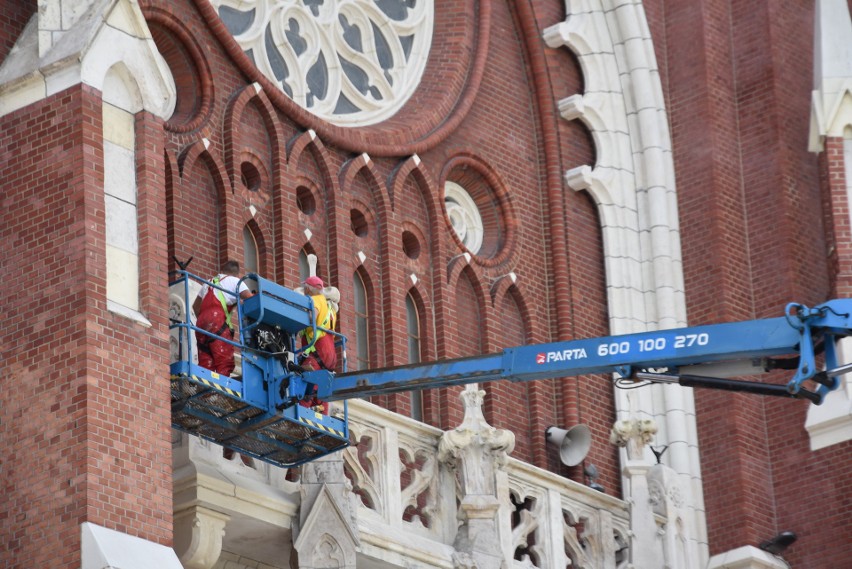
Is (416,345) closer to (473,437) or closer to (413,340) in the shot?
(413,340)

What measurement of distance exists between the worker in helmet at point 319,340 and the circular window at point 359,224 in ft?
15.3

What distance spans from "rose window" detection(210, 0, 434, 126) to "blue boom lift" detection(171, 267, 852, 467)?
225 inches

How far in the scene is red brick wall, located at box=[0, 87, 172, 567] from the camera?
69.3ft

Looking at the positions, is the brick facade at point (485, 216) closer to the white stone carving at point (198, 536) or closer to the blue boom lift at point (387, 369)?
the blue boom lift at point (387, 369)

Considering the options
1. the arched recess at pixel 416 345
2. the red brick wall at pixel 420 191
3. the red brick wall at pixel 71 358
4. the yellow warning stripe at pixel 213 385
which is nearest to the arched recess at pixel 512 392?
the red brick wall at pixel 420 191

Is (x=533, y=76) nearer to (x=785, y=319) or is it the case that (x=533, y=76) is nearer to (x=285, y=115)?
(x=285, y=115)

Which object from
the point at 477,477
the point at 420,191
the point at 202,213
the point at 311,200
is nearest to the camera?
the point at 477,477

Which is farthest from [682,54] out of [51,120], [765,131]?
[51,120]

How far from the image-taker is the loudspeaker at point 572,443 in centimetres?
2945

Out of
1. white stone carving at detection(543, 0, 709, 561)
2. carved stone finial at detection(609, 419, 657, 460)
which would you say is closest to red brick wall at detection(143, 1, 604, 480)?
white stone carving at detection(543, 0, 709, 561)

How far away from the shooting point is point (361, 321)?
93.4ft

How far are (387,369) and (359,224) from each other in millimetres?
5424

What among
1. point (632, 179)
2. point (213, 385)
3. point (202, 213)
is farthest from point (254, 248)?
point (632, 179)

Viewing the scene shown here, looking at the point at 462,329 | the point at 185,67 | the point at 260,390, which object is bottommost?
the point at 260,390
